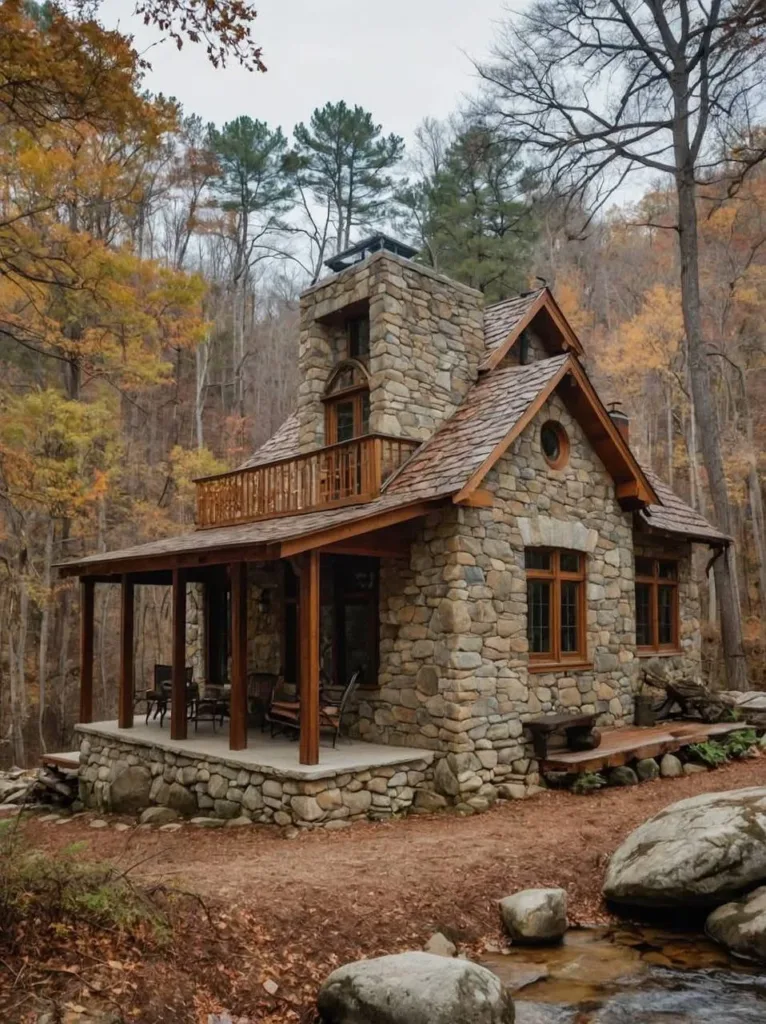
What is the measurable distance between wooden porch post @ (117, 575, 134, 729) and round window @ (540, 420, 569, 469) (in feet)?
19.9

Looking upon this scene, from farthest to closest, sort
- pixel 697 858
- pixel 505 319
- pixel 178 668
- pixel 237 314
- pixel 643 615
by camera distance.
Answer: pixel 237 314
pixel 643 615
pixel 505 319
pixel 178 668
pixel 697 858

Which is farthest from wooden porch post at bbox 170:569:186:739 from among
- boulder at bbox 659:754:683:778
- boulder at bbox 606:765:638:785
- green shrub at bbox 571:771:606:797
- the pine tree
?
the pine tree

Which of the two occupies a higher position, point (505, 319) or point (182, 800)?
point (505, 319)

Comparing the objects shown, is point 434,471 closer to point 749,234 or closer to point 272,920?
point 272,920

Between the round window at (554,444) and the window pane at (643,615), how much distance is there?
119 inches

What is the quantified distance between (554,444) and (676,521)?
330cm

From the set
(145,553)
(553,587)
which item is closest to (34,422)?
(145,553)

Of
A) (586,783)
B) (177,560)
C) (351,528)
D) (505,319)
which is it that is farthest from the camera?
(505,319)

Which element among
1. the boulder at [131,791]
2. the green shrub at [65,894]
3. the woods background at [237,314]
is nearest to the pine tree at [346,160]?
the woods background at [237,314]

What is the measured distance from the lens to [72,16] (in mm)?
4914

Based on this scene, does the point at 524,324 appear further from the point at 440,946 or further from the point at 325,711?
the point at 440,946

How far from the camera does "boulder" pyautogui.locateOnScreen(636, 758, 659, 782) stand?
32.2ft

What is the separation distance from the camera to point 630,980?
15.9ft

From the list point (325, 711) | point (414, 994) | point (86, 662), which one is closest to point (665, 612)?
point (325, 711)
